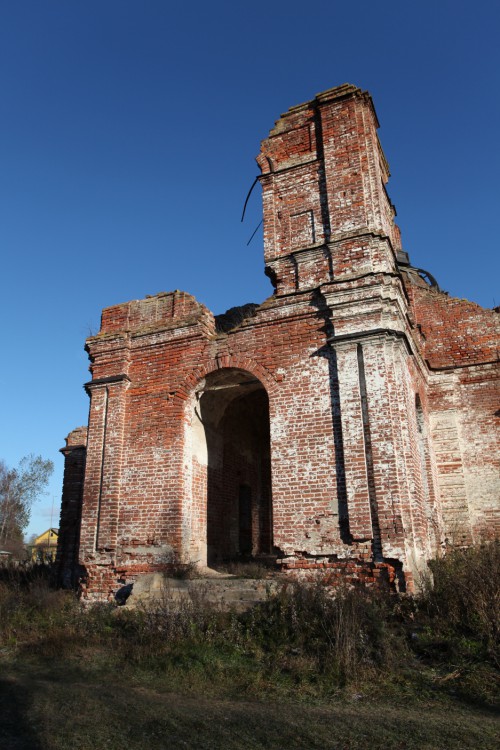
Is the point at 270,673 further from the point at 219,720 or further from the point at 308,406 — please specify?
the point at 308,406

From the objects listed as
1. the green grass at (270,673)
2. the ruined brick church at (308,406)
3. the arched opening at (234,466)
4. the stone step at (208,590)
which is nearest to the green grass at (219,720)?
the green grass at (270,673)

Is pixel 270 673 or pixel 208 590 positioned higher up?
pixel 208 590

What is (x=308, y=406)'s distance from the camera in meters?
8.86

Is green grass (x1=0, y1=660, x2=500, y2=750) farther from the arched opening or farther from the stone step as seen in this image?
the arched opening

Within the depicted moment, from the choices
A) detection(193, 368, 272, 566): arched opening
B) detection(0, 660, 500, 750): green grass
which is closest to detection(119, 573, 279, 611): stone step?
detection(193, 368, 272, 566): arched opening

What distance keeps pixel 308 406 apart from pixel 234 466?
12.5 feet

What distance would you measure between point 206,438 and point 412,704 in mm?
6358

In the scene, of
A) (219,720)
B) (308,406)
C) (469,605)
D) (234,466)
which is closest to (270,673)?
(219,720)

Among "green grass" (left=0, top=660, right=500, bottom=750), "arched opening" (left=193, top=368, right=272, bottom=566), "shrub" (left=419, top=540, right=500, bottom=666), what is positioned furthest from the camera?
"arched opening" (left=193, top=368, right=272, bottom=566)

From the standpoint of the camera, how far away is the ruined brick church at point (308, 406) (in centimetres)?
820

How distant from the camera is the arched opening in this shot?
34.5 feet

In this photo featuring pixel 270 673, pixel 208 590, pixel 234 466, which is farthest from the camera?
pixel 234 466

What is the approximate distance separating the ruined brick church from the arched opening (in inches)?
2.2

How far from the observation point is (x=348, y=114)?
1044 centimetres
